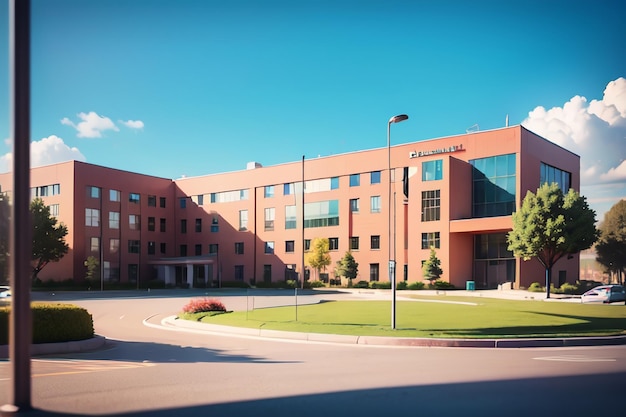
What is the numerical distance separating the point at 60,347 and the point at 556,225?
36.3 meters

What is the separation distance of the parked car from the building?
14033 millimetres

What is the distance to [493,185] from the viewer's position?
53.3 metres

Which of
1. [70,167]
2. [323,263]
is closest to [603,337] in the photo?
[323,263]

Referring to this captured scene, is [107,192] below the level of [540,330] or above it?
above

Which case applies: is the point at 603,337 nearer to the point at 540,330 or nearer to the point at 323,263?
the point at 540,330

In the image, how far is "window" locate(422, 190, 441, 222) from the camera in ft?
174

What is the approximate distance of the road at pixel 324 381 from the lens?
707cm

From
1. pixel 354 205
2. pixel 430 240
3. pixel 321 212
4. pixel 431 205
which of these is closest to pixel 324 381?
pixel 430 240

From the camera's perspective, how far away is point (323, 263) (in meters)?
59.4

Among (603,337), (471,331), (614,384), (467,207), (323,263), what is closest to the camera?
(614,384)

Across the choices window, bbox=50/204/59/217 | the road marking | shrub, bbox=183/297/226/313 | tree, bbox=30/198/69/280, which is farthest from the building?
the road marking

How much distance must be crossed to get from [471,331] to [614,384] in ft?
25.4

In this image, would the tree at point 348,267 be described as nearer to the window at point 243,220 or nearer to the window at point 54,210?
the window at point 243,220

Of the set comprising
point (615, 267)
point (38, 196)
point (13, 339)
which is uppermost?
point (38, 196)
